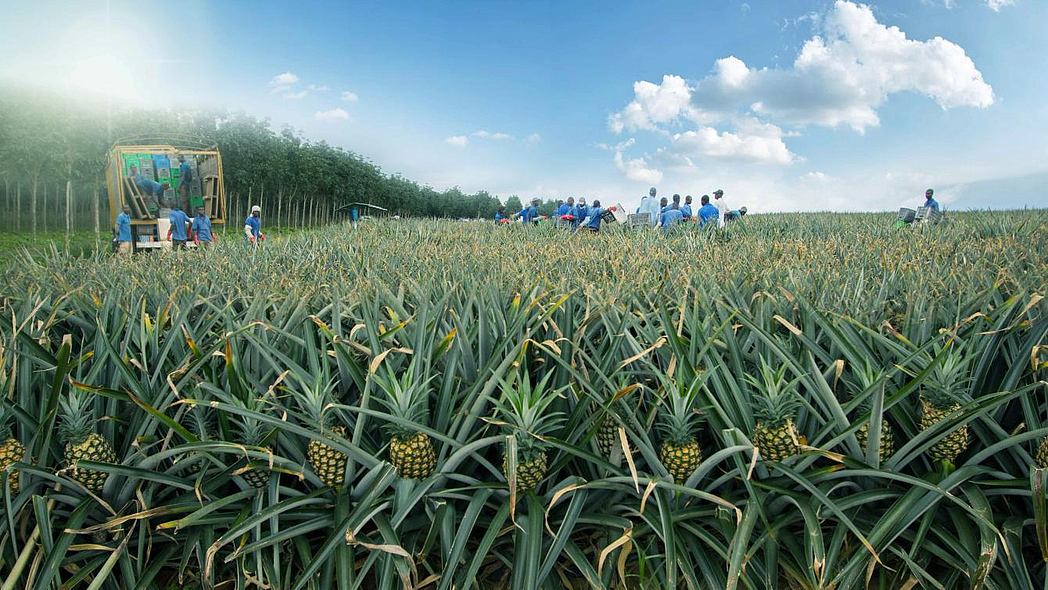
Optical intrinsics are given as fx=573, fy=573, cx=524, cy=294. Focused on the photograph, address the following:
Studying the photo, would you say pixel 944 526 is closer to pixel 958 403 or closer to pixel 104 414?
pixel 958 403

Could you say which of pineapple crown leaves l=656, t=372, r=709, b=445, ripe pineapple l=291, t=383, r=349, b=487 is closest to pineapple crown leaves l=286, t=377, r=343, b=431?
ripe pineapple l=291, t=383, r=349, b=487

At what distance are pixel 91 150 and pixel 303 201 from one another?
17.5 metres

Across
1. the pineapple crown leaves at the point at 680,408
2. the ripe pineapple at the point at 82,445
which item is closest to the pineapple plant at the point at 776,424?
the pineapple crown leaves at the point at 680,408

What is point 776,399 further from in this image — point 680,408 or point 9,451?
point 9,451

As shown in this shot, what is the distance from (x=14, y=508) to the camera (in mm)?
1933

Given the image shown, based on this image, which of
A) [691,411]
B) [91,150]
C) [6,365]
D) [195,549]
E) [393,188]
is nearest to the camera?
[691,411]

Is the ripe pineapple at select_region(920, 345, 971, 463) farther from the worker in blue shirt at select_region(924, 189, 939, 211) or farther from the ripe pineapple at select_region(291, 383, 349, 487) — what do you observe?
the worker in blue shirt at select_region(924, 189, 939, 211)

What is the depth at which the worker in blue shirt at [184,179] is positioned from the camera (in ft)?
53.9

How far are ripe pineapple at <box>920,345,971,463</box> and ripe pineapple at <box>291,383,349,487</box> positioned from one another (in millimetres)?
1901

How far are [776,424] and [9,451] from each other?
2.60 metres

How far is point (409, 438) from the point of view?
5.88 feet

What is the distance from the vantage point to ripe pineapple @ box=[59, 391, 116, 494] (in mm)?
1946

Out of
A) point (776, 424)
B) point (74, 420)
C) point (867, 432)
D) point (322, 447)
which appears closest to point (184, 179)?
point (74, 420)

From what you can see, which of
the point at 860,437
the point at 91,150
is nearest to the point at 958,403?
the point at 860,437
